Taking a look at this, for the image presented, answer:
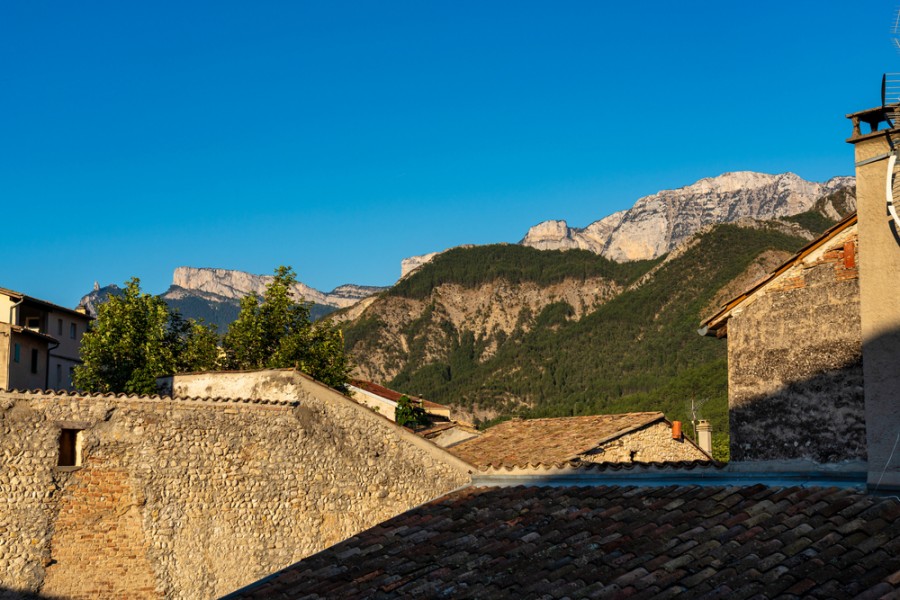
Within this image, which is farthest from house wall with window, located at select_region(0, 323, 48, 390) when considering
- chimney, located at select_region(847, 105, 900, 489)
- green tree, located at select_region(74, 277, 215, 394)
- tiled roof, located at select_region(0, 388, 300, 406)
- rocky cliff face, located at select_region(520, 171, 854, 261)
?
rocky cliff face, located at select_region(520, 171, 854, 261)

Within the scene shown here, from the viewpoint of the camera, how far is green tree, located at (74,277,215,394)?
112ft

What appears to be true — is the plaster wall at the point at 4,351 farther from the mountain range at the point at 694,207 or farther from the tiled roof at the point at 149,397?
the mountain range at the point at 694,207

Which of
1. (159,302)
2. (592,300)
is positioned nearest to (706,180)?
(592,300)

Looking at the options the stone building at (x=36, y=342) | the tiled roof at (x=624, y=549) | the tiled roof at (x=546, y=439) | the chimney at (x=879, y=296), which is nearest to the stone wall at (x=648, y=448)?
the tiled roof at (x=546, y=439)

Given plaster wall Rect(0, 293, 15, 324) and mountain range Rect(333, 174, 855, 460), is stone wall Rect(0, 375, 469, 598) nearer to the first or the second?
plaster wall Rect(0, 293, 15, 324)

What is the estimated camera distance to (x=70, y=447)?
16.6m

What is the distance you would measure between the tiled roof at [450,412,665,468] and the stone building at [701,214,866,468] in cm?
698

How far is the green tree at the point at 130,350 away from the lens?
34.2m

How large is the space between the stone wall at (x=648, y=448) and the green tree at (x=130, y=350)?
1755 centimetres

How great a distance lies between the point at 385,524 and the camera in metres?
10.1

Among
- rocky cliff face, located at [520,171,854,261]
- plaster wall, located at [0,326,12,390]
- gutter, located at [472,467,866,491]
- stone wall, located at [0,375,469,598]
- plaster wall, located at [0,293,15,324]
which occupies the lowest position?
stone wall, located at [0,375,469,598]

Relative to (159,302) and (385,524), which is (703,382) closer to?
(159,302)

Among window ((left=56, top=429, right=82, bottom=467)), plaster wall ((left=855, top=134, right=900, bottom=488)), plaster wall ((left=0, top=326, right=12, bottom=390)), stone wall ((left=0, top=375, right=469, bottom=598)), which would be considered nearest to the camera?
plaster wall ((left=855, top=134, right=900, bottom=488))

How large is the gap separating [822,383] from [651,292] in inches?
3253
